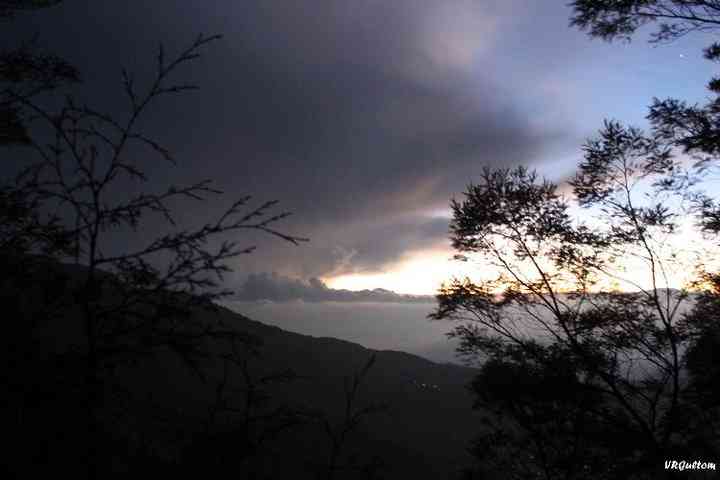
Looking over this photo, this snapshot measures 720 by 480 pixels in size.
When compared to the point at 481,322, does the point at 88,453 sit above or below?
below

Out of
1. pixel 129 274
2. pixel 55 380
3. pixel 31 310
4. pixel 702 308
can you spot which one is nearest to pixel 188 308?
pixel 129 274

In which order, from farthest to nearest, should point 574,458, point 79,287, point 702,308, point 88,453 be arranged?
point 574,458 < point 702,308 < point 79,287 < point 88,453

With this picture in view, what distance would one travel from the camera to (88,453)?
106 inches

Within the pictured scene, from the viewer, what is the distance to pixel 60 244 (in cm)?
318

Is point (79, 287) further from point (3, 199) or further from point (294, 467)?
point (294, 467)

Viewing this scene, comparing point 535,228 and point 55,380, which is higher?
point 535,228

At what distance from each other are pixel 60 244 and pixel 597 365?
12.8m

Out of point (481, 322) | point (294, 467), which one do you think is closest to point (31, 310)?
point (481, 322)

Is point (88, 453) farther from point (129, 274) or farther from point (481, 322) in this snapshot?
point (481, 322)

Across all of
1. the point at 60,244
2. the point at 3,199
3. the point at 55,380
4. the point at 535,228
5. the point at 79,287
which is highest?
the point at 535,228

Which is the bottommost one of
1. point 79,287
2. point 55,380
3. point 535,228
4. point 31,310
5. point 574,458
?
point 574,458

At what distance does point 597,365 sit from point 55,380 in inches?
493

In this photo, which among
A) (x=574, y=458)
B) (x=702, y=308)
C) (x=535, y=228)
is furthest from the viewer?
(x=535, y=228)

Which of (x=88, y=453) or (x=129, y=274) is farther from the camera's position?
(x=129, y=274)
